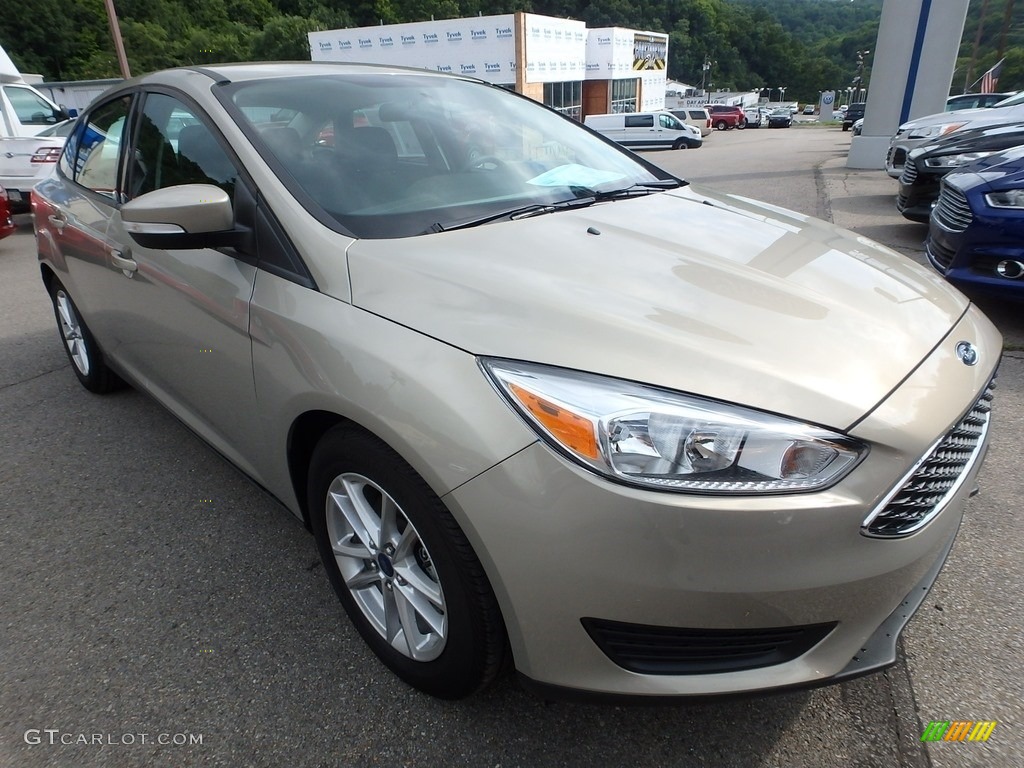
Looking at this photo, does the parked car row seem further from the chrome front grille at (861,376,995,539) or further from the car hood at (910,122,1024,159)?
the chrome front grille at (861,376,995,539)

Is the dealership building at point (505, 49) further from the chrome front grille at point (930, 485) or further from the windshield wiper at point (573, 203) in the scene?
the chrome front grille at point (930, 485)

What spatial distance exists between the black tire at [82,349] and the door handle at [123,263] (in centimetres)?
91

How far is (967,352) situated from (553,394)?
1.07 m

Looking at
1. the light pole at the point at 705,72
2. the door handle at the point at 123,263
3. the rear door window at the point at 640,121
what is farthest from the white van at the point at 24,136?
the light pole at the point at 705,72

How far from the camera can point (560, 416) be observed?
4.46ft

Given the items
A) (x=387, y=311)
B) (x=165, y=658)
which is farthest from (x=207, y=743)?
(x=387, y=311)

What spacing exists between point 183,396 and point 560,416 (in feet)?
5.86

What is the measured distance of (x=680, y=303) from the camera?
5.27 ft

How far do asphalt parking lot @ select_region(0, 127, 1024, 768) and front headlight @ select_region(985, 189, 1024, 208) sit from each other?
168cm

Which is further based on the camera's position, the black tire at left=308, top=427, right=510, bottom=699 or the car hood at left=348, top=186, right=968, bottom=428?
the black tire at left=308, top=427, right=510, bottom=699

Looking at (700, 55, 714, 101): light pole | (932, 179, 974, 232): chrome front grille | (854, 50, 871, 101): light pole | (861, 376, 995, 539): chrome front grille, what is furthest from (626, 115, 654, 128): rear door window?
(700, 55, 714, 101): light pole

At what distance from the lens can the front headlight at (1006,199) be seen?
391cm

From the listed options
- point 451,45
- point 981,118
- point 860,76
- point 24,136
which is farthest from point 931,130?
point 860,76

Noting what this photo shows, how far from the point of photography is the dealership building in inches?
1341
